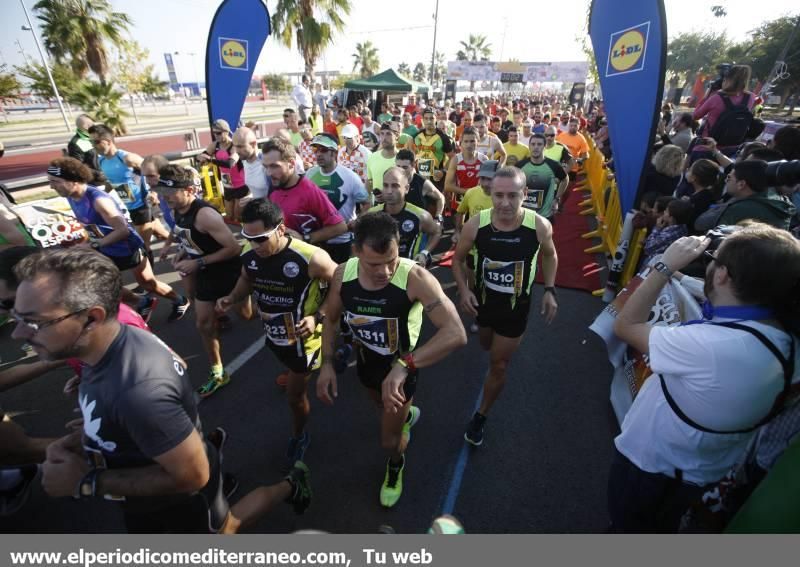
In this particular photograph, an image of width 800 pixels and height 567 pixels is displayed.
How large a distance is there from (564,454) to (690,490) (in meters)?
1.49

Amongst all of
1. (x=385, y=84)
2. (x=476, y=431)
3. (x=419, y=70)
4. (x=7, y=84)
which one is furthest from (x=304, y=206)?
(x=419, y=70)

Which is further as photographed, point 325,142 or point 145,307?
point 145,307

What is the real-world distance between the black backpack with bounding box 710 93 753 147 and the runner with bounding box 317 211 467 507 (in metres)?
7.20

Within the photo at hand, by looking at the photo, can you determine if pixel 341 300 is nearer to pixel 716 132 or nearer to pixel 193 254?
pixel 193 254

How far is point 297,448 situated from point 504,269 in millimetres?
2333

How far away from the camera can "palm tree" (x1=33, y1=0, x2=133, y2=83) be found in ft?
59.6

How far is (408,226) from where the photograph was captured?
14.1 feet

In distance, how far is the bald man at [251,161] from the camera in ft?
18.5

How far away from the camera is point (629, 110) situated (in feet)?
15.3

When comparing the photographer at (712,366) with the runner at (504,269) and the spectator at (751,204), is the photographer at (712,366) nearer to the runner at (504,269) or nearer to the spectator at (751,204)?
the runner at (504,269)

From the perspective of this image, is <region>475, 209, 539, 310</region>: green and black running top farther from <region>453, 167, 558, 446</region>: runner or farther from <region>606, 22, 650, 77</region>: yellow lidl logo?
<region>606, 22, 650, 77</region>: yellow lidl logo

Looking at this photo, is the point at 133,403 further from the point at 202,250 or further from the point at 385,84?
the point at 385,84

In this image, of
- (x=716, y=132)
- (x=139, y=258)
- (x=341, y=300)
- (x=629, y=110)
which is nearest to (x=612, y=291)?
(x=629, y=110)

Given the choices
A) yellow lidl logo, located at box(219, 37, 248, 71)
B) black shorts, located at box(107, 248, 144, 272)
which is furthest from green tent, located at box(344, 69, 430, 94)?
black shorts, located at box(107, 248, 144, 272)
